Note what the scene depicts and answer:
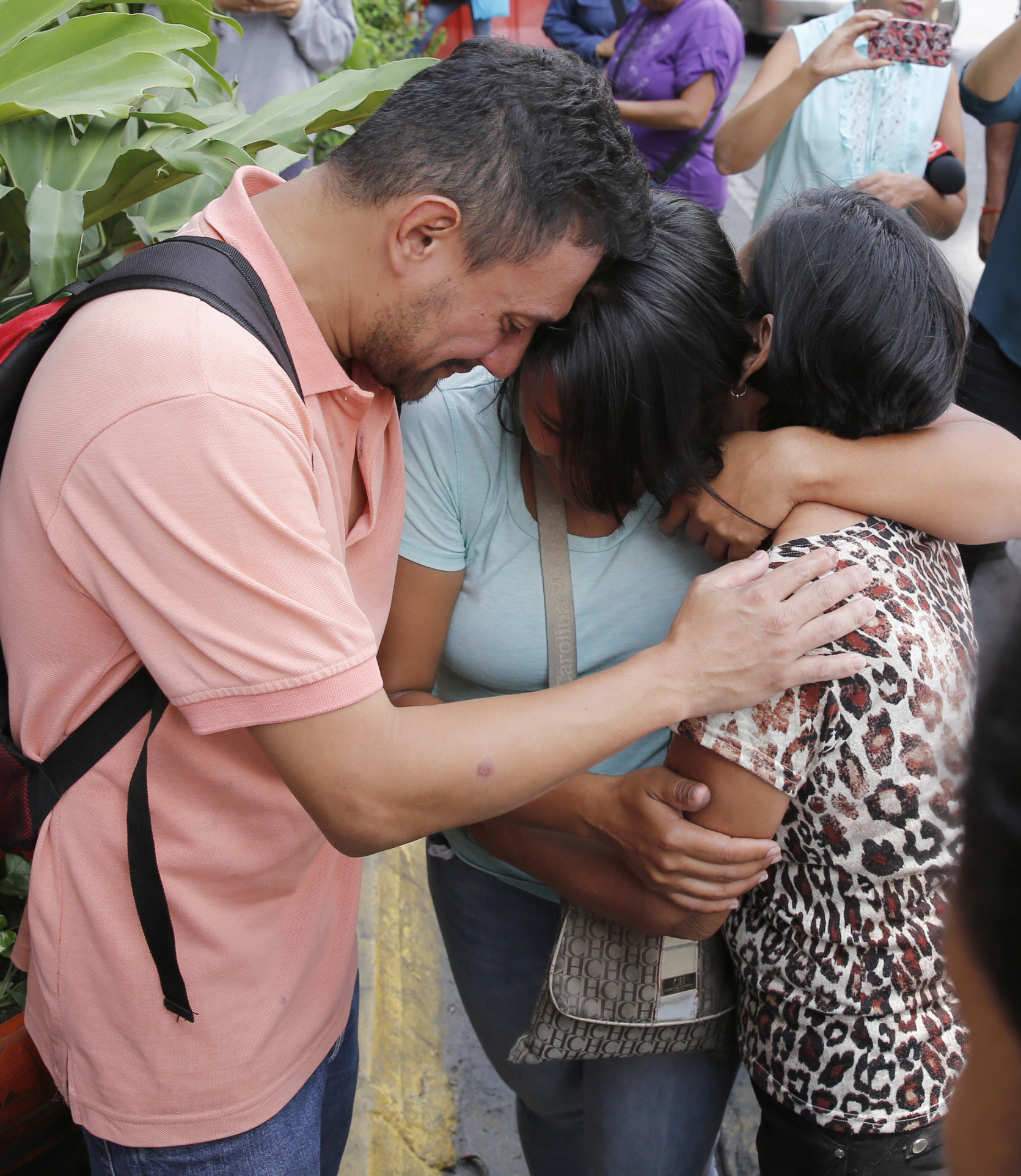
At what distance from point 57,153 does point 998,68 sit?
256 cm

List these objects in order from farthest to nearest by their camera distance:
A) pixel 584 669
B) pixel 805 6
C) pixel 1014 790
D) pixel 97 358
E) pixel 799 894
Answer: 1. pixel 805 6
2. pixel 584 669
3. pixel 799 894
4. pixel 97 358
5. pixel 1014 790

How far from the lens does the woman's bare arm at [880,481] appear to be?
1350 millimetres

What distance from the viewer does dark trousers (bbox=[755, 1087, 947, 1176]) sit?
1273 mm

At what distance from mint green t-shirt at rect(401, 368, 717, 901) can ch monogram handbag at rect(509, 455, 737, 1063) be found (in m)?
0.03

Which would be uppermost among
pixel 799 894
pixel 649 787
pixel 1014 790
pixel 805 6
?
pixel 1014 790

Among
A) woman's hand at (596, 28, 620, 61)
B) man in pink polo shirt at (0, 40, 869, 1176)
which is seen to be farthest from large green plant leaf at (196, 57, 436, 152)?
woman's hand at (596, 28, 620, 61)

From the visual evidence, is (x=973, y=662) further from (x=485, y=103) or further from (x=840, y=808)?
(x=485, y=103)

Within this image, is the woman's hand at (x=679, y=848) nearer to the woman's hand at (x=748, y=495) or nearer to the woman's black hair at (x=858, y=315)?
the woman's hand at (x=748, y=495)

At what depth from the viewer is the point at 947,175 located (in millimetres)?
2955

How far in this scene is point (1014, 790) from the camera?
56 cm

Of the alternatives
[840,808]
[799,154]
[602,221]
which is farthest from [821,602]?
[799,154]

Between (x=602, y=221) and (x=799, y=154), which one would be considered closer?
(x=602, y=221)

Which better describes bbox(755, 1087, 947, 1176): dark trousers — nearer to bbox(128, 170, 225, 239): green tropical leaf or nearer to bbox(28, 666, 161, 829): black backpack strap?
bbox(28, 666, 161, 829): black backpack strap

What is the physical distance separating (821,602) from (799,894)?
16.2 inches
